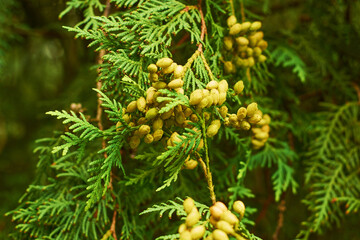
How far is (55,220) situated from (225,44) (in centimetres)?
66

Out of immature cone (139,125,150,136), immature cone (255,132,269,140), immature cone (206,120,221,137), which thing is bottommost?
immature cone (255,132,269,140)

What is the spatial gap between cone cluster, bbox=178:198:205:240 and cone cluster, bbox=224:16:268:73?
0.41 meters

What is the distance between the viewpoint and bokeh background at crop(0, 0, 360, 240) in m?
1.33

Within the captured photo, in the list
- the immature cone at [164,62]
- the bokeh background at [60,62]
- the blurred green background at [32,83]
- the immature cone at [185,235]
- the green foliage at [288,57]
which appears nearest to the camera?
the immature cone at [185,235]

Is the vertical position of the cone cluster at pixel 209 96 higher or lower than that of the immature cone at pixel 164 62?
lower

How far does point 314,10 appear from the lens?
1.34 metres

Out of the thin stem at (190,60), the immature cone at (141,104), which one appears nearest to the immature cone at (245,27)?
the thin stem at (190,60)

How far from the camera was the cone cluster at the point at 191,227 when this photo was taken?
1.78 ft

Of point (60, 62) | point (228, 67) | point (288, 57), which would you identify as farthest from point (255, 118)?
point (60, 62)

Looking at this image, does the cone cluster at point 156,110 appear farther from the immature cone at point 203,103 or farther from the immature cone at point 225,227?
the immature cone at point 225,227

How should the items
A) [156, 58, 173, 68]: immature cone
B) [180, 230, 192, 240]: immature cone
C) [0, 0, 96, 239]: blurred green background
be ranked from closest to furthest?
[180, 230, 192, 240]: immature cone, [156, 58, 173, 68]: immature cone, [0, 0, 96, 239]: blurred green background

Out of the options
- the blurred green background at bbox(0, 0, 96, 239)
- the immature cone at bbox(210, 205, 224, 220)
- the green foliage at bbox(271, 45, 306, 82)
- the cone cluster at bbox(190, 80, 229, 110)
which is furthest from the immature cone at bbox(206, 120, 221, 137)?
the blurred green background at bbox(0, 0, 96, 239)

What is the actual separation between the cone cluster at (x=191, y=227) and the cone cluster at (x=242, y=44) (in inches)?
16.2

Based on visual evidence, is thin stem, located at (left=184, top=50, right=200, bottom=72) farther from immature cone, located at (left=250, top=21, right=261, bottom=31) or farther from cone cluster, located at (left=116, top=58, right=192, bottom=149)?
immature cone, located at (left=250, top=21, right=261, bottom=31)
